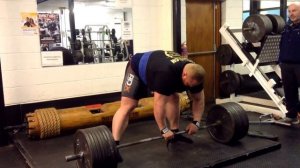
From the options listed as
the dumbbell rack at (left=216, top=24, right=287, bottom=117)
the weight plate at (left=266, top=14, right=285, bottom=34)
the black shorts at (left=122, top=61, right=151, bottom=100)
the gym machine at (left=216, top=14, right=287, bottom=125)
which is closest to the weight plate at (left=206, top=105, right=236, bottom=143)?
the black shorts at (left=122, top=61, right=151, bottom=100)

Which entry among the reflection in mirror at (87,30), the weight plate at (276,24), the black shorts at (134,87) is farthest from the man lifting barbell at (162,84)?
the weight plate at (276,24)

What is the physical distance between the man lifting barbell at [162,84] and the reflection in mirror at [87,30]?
5.02 ft

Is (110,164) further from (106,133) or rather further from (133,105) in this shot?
(133,105)

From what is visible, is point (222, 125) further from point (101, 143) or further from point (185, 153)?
point (101, 143)

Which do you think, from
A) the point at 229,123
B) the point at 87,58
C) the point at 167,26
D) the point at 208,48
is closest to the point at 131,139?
the point at 229,123

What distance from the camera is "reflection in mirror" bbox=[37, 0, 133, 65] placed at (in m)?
4.14

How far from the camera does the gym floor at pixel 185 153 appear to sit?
288 cm

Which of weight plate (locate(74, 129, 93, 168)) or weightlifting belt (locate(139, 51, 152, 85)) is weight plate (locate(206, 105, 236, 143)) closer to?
weightlifting belt (locate(139, 51, 152, 85))

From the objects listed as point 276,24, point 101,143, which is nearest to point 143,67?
point 101,143

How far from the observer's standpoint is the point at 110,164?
8.11ft

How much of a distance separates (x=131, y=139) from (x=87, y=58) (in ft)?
4.77

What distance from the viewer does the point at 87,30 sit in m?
4.40

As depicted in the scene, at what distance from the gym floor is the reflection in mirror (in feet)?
4.12

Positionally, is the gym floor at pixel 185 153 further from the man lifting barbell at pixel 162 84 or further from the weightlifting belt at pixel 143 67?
the weightlifting belt at pixel 143 67
